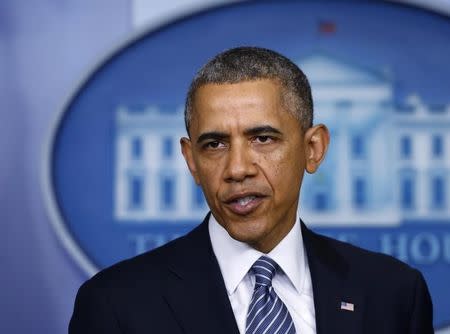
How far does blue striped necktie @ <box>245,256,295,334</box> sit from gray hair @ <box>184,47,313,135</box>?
0.28 m

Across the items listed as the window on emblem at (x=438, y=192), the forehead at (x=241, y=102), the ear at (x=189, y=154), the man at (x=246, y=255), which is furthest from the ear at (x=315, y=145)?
the window on emblem at (x=438, y=192)

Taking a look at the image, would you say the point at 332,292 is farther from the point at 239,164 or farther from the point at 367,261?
the point at 239,164

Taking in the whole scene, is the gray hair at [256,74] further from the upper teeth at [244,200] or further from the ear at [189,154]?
the upper teeth at [244,200]

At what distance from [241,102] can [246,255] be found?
0.30 metres

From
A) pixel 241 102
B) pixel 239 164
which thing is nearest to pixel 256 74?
pixel 241 102

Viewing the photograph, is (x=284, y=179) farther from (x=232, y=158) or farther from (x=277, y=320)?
(x=277, y=320)

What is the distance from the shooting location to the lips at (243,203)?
1.56 meters

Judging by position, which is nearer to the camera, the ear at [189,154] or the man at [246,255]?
the man at [246,255]

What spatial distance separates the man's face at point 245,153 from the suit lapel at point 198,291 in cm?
11

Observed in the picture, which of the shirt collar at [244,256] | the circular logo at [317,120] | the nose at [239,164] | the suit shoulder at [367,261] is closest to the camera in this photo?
the nose at [239,164]

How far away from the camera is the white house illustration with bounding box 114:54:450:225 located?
91.0 inches

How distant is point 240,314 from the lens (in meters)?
1.61

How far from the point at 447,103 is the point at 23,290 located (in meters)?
1.23

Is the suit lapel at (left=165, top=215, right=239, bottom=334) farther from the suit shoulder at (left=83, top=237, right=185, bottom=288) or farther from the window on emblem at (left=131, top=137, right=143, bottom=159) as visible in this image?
the window on emblem at (left=131, top=137, right=143, bottom=159)
